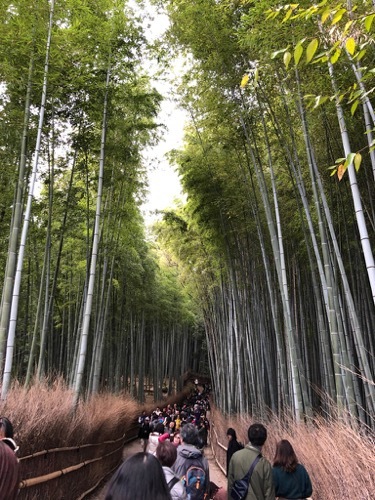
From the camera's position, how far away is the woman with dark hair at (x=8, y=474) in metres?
0.83

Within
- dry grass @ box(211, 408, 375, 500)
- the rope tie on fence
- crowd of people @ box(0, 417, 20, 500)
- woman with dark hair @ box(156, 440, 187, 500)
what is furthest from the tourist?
crowd of people @ box(0, 417, 20, 500)

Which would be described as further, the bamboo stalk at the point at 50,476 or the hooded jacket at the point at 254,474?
the bamboo stalk at the point at 50,476

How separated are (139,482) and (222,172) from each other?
18.8 ft

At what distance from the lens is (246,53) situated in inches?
176

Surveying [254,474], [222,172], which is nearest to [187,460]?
[254,474]

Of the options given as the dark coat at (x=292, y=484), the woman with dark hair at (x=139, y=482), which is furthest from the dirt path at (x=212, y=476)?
the woman with dark hair at (x=139, y=482)

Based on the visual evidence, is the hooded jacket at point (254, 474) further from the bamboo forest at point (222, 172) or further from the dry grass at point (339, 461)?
the bamboo forest at point (222, 172)

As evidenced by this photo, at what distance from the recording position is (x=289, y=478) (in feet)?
7.29

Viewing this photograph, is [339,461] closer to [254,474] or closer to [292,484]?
[292,484]

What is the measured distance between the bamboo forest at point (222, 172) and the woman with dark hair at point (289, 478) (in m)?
0.64

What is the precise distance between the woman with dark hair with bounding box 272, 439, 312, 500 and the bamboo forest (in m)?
0.64

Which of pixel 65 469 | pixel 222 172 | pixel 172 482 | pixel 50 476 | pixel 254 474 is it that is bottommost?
pixel 65 469

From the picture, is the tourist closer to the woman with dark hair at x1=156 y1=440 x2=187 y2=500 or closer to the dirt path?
the woman with dark hair at x1=156 y1=440 x2=187 y2=500

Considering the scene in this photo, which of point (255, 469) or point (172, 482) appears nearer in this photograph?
point (172, 482)
